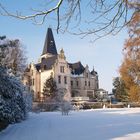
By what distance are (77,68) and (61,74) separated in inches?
341

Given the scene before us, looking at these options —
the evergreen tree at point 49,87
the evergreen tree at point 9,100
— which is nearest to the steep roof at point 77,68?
the evergreen tree at point 49,87

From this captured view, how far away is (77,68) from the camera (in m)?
101

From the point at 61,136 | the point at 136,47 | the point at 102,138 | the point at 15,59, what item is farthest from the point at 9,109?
the point at 15,59

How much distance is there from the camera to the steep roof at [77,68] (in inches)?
3925

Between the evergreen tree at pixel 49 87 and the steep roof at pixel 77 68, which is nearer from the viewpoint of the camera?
the evergreen tree at pixel 49 87

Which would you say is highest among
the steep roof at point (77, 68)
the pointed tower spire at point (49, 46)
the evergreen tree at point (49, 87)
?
the pointed tower spire at point (49, 46)

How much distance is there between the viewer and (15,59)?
56.2 m

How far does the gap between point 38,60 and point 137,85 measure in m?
72.0

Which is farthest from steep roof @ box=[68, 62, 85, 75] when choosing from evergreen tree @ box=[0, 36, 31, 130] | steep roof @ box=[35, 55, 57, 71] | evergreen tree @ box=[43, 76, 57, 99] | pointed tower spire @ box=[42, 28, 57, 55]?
evergreen tree @ box=[0, 36, 31, 130]

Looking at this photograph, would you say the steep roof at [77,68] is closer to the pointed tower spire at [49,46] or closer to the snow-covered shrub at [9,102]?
the pointed tower spire at [49,46]

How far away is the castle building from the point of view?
92750 millimetres

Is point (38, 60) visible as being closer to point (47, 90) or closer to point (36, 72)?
point (36, 72)

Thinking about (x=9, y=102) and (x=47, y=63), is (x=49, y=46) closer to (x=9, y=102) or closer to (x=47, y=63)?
(x=47, y=63)

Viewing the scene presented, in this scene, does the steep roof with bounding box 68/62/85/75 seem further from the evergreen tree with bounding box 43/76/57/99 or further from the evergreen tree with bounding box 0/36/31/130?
the evergreen tree with bounding box 0/36/31/130
